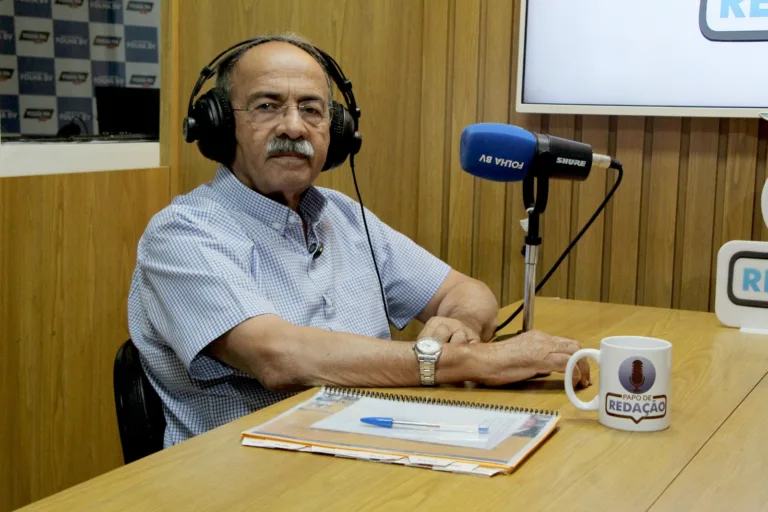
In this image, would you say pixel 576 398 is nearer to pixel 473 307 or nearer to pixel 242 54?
pixel 473 307

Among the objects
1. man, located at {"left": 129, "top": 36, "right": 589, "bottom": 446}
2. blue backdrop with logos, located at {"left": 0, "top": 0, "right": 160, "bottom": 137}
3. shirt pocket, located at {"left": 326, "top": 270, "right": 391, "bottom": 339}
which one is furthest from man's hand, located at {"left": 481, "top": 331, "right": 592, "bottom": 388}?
blue backdrop with logos, located at {"left": 0, "top": 0, "right": 160, "bottom": 137}

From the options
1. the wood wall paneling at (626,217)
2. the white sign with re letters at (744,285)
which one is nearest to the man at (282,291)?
the white sign with re letters at (744,285)

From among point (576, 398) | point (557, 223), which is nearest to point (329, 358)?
point (576, 398)

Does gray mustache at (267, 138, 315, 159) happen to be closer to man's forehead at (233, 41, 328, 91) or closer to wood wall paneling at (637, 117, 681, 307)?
man's forehead at (233, 41, 328, 91)

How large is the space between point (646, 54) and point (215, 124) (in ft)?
3.82

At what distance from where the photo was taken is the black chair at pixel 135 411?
1.62 metres

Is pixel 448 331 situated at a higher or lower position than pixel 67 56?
lower

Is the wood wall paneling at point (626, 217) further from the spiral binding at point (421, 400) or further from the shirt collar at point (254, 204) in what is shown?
the spiral binding at point (421, 400)

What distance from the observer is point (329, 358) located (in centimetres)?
158

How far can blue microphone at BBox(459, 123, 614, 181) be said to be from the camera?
175 cm

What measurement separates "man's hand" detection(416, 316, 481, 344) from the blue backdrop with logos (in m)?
1.12

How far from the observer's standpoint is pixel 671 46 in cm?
247

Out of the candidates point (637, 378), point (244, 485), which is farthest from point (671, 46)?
point (244, 485)

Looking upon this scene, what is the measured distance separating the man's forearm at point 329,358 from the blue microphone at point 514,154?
0.36 metres
